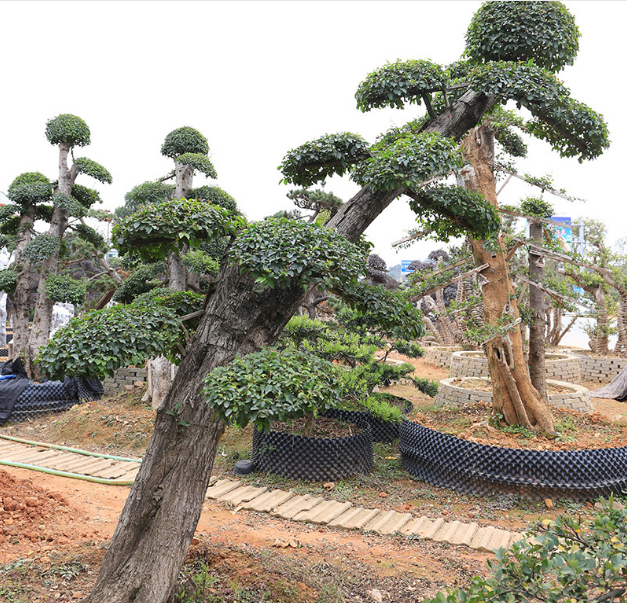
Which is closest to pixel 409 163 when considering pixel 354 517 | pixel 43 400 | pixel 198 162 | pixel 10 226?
pixel 354 517

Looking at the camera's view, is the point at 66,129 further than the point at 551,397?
Yes

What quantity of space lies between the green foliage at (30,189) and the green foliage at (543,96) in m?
9.39

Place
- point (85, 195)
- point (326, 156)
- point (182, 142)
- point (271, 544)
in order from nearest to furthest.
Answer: point (326, 156), point (271, 544), point (182, 142), point (85, 195)

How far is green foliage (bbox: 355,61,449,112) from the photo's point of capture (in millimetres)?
3482

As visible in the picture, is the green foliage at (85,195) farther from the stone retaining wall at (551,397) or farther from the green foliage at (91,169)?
→ the stone retaining wall at (551,397)

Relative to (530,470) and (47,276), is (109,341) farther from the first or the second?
(47,276)

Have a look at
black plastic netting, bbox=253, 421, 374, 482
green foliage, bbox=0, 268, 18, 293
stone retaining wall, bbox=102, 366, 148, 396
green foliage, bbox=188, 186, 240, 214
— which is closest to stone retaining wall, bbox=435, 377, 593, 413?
black plastic netting, bbox=253, 421, 374, 482

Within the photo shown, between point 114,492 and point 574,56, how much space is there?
6167 millimetres

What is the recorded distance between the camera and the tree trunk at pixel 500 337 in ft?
20.5

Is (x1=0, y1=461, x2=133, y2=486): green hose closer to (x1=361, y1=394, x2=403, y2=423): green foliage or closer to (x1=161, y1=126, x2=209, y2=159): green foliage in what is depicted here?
(x1=361, y1=394, x2=403, y2=423): green foliage

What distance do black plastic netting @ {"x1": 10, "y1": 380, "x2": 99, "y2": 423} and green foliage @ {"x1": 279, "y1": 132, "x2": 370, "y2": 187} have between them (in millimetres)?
7370

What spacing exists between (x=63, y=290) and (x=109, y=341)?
7787 millimetres

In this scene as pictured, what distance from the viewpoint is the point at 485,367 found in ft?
37.2

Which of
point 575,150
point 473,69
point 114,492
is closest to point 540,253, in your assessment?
point 575,150
